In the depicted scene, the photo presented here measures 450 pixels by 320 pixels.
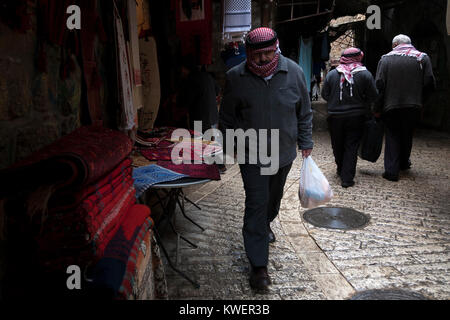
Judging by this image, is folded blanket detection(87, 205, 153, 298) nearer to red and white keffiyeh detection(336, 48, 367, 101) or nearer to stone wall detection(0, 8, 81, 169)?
stone wall detection(0, 8, 81, 169)

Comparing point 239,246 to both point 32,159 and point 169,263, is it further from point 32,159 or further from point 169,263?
point 32,159

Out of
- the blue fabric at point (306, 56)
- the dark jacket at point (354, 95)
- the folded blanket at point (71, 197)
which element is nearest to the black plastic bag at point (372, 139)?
the dark jacket at point (354, 95)

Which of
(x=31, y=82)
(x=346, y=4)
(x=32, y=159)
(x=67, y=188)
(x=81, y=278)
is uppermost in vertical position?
(x=346, y=4)

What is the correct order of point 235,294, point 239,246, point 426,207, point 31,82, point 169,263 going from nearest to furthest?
point 31,82
point 235,294
point 169,263
point 239,246
point 426,207

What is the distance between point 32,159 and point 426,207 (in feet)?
16.3

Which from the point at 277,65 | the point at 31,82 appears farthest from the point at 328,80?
the point at 31,82

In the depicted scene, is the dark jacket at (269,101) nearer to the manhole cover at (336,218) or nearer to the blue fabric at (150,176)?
the blue fabric at (150,176)

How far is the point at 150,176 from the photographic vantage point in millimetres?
3160

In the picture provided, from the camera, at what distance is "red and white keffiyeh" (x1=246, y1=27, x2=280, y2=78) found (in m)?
3.07

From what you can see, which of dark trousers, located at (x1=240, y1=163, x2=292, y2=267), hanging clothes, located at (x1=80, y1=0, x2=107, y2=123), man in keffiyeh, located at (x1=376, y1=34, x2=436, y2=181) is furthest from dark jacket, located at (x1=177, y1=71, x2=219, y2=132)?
dark trousers, located at (x1=240, y1=163, x2=292, y2=267)

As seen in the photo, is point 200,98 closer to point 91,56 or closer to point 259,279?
point 91,56

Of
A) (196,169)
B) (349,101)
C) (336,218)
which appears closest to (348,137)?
(349,101)

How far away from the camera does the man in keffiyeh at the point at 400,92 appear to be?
20.0 feet

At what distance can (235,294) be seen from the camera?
3150mm
